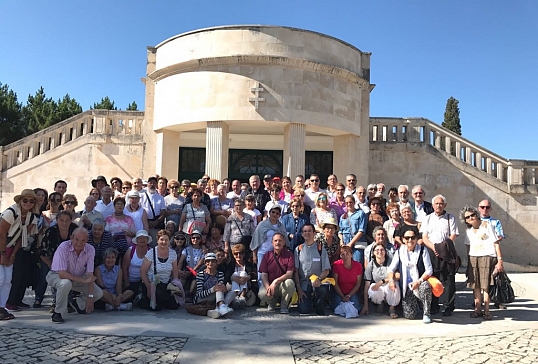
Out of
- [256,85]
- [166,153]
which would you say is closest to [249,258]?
[256,85]

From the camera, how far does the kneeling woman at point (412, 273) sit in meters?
6.14

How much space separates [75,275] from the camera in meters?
5.84

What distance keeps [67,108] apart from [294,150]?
943 inches

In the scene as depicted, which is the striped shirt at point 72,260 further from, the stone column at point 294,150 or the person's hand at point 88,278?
the stone column at point 294,150

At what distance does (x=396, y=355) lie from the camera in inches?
176

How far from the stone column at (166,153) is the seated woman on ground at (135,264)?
6.34 metres

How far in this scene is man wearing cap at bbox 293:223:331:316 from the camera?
639 centimetres

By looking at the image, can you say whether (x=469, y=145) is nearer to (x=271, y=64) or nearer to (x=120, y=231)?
(x=271, y=64)

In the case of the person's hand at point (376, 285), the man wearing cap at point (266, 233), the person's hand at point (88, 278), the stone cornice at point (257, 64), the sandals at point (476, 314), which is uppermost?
the stone cornice at point (257, 64)

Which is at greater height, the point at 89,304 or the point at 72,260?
the point at 72,260

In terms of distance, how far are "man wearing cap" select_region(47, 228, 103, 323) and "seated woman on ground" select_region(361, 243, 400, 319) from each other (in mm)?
4081

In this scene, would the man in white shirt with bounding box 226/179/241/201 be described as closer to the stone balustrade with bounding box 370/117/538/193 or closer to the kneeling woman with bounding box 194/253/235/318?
the kneeling woman with bounding box 194/253/235/318

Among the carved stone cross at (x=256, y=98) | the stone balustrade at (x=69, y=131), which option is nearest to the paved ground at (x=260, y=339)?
the carved stone cross at (x=256, y=98)

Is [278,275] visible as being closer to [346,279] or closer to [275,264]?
[275,264]
